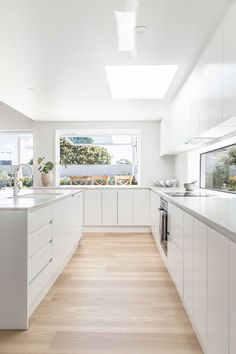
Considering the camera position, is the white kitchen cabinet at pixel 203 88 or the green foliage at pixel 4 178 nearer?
the white kitchen cabinet at pixel 203 88

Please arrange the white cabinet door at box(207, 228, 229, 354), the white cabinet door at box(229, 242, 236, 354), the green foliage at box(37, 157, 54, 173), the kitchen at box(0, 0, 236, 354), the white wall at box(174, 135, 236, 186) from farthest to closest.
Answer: the green foliage at box(37, 157, 54, 173) < the white wall at box(174, 135, 236, 186) < the kitchen at box(0, 0, 236, 354) < the white cabinet door at box(207, 228, 229, 354) < the white cabinet door at box(229, 242, 236, 354)

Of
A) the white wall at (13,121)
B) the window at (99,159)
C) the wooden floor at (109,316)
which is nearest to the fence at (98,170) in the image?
the window at (99,159)

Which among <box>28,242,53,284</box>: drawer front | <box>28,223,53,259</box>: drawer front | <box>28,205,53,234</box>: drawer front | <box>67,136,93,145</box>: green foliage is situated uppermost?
<box>67,136,93,145</box>: green foliage

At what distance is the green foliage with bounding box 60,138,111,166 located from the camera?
6734 mm

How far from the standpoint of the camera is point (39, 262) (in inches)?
97.8

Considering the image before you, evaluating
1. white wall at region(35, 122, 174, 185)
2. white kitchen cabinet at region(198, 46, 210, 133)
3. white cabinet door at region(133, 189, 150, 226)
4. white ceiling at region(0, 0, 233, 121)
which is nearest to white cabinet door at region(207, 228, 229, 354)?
white kitchen cabinet at region(198, 46, 210, 133)

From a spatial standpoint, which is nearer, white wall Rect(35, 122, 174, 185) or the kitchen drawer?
the kitchen drawer

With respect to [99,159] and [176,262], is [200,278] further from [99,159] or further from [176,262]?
[99,159]

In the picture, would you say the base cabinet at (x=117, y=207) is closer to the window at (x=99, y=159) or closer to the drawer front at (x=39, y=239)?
the window at (x=99, y=159)

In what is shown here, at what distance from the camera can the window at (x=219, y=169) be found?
3.39m

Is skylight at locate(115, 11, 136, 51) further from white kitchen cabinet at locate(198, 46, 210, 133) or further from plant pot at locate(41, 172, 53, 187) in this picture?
plant pot at locate(41, 172, 53, 187)

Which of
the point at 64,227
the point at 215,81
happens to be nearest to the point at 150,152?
the point at 64,227

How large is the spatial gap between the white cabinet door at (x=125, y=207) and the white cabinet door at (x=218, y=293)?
4.24m

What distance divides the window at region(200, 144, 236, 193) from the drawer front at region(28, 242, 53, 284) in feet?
6.49
